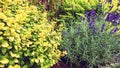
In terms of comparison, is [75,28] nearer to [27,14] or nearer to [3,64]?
[27,14]

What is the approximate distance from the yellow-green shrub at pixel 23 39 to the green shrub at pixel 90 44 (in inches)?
22.5

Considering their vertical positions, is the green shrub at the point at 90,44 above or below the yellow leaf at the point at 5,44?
below

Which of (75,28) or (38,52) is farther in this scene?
(75,28)

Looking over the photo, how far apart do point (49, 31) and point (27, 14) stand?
0.36 meters

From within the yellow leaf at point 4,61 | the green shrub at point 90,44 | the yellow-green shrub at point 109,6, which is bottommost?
the green shrub at point 90,44

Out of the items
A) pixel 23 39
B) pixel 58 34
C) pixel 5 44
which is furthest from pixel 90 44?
pixel 5 44

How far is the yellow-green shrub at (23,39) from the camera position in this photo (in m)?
3.20

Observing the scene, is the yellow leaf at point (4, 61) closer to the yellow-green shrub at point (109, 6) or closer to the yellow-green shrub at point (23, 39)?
the yellow-green shrub at point (23, 39)

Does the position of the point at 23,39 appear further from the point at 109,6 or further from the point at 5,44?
the point at 109,6

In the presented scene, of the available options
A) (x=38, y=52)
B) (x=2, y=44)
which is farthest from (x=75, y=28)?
(x=2, y=44)

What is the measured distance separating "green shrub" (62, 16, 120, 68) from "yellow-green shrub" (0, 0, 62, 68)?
571 millimetres

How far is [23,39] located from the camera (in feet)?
11.1

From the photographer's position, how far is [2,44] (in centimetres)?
310

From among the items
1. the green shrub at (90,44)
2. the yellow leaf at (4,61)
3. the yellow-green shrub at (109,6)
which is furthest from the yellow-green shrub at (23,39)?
the yellow-green shrub at (109,6)
